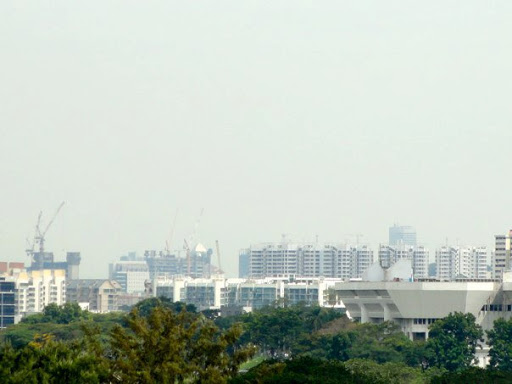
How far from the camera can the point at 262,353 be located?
601 feet

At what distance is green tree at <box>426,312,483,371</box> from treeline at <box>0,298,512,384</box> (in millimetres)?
87

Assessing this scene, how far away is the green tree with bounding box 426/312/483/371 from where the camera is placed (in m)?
151

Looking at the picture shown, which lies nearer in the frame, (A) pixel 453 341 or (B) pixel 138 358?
(B) pixel 138 358

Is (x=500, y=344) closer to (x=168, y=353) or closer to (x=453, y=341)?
(x=453, y=341)

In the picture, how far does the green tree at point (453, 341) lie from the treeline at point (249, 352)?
0.09m

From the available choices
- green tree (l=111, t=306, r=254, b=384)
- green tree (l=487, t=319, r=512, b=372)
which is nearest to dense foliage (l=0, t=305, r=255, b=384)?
green tree (l=111, t=306, r=254, b=384)

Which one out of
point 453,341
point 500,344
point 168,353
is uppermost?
point 453,341

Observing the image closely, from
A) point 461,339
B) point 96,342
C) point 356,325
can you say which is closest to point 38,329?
point 356,325

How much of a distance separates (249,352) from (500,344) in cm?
8789

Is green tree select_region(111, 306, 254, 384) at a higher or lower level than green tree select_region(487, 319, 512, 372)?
lower

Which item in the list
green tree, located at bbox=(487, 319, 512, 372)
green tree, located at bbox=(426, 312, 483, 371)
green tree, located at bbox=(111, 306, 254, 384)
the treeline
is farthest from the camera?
green tree, located at bbox=(426, 312, 483, 371)

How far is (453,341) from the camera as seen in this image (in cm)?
15312

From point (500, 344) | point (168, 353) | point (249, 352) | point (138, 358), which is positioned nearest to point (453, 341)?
point (500, 344)

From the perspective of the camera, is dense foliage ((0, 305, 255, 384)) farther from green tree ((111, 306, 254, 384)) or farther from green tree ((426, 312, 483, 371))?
green tree ((426, 312, 483, 371))
